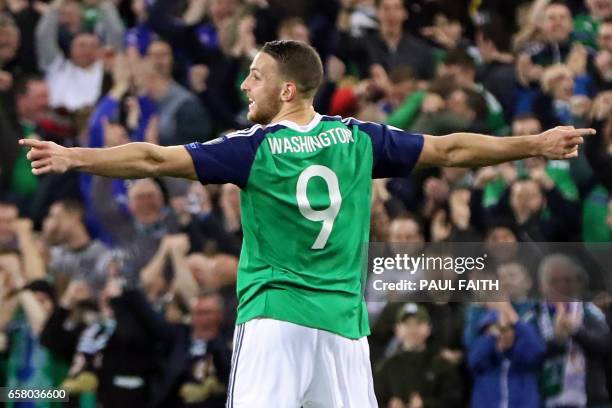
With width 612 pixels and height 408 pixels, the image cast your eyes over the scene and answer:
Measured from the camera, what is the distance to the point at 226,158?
5.50m

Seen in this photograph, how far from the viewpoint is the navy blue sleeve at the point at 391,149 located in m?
5.74

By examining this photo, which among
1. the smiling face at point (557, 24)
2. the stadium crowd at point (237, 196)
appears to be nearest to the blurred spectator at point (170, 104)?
the stadium crowd at point (237, 196)

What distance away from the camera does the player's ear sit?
5684mm

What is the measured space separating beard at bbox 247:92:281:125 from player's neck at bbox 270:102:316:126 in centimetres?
3

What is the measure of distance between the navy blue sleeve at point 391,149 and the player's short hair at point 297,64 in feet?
0.78

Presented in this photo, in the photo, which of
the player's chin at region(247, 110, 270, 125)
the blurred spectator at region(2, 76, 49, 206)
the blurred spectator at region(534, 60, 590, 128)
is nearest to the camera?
the player's chin at region(247, 110, 270, 125)

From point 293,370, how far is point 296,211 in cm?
67

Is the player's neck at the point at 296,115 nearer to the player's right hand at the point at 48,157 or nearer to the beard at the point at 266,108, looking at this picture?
the beard at the point at 266,108

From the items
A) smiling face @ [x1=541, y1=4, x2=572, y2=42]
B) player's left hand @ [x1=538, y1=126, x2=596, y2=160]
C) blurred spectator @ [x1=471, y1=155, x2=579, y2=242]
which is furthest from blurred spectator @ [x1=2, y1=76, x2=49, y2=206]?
player's left hand @ [x1=538, y1=126, x2=596, y2=160]

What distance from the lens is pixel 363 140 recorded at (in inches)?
225

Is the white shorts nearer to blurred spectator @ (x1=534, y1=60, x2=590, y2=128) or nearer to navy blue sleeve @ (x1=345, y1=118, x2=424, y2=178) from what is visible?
navy blue sleeve @ (x1=345, y1=118, x2=424, y2=178)

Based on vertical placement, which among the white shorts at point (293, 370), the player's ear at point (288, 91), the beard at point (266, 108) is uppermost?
the player's ear at point (288, 91)

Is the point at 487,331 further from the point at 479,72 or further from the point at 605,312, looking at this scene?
the point at 479,72

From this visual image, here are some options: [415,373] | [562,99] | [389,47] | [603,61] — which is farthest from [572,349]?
[389,47]
